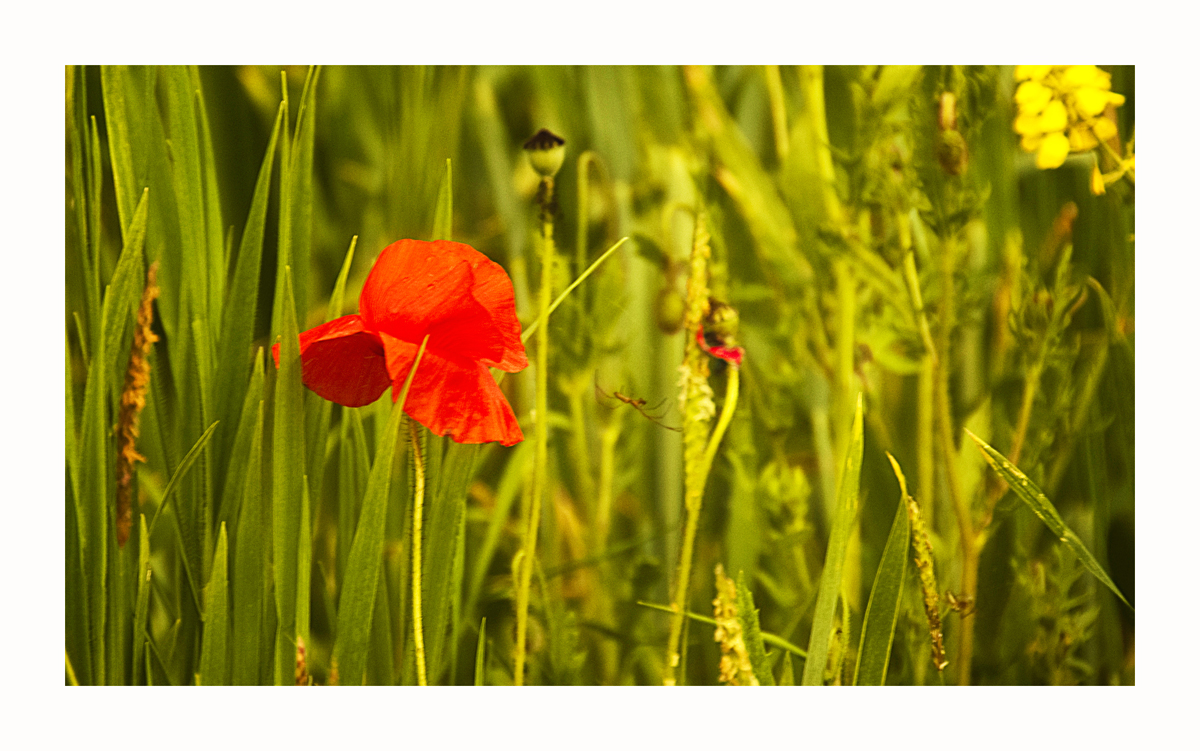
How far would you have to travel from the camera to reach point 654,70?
2.58ft

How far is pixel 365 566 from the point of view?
761mm

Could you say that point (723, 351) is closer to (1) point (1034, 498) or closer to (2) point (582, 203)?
(2) point (582, 203)

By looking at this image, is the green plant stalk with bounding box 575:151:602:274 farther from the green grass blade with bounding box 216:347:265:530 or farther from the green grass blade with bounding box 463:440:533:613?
the green grass blade with bounding box 216:347:265:530

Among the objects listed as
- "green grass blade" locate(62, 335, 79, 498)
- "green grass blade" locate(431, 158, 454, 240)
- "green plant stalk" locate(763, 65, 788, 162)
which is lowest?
"green grass blade" locate(62, 335, 79, 498)

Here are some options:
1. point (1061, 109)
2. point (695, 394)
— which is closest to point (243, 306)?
point (695, 394)

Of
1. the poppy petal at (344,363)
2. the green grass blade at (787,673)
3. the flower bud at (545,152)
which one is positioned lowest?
the green grass blade at (787,673)

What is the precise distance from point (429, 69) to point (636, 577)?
19.1 inches

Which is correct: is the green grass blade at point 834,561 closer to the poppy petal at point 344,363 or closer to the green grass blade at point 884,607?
the green grass blade at point 884,607

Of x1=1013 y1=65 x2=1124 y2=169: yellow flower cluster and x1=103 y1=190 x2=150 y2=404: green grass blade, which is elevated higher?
x1=1013 y1=65 x2=1124 y2=169: yellow flower cluster

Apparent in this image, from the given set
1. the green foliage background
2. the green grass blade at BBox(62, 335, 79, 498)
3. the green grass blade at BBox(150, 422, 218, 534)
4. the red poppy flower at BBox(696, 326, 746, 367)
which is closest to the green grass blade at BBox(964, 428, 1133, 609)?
the green foliage background

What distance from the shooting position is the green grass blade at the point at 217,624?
76cm

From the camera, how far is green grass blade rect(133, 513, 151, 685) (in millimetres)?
770

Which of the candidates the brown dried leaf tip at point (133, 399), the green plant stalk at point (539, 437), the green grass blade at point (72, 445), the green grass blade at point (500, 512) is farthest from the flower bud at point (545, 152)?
the green grass blade at point (72, 445)

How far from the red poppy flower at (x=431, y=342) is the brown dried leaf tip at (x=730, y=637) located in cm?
23
